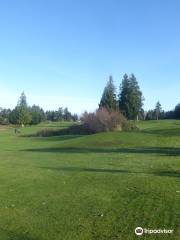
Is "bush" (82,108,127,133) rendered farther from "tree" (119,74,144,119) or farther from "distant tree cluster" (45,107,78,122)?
"distant tree cluster" (45,107,78,122)

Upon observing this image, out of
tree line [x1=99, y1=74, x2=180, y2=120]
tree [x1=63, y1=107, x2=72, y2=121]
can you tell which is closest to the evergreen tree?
tree line [x1=99, y1=74, x2=180, y2=120]

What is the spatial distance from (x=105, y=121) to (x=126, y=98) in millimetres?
35416

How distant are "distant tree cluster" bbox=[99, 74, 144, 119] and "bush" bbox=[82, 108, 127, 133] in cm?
2968

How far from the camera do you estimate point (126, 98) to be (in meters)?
96.4

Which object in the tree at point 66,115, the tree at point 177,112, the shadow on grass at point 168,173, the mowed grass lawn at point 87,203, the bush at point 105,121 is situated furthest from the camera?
the tree at point 66,115

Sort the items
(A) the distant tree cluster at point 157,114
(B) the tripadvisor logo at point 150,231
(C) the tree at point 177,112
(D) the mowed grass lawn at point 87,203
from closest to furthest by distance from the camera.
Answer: (B) the tripadvisor logo at point 150,231 < (D) the mowed grass lawn at point 87,203 < (C) the tree at point 177,112 < (A) the distant tree cluster at point 157,114

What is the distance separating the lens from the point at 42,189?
13781mm

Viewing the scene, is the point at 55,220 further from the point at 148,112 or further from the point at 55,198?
the point at 148,112

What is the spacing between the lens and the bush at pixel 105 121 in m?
60.5

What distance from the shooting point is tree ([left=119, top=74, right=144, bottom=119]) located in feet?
315

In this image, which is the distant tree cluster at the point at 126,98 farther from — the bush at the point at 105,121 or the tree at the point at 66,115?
the tree at the point at 66,115

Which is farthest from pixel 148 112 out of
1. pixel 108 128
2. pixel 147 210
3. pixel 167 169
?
pixel 147 210

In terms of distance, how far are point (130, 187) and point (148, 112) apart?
13487cm

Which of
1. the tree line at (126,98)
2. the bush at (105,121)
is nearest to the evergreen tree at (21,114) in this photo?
the tree line at (126,98)
